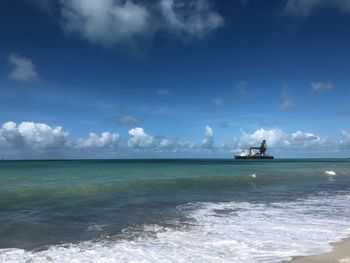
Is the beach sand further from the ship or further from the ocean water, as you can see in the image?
the ship

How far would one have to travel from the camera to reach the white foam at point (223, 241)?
30.8 ft

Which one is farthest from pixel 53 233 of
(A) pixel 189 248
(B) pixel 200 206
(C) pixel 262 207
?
(C) pixel 262 207

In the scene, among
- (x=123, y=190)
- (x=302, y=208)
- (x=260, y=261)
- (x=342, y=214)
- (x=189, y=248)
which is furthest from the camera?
(x=123, y=190)

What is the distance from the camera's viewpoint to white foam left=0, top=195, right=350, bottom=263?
9398mm

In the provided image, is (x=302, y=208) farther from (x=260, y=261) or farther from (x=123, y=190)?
(x=123, y=190)

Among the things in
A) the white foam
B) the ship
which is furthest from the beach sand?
the ship

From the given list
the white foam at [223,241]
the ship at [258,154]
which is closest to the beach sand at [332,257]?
the white foam at [223,241]

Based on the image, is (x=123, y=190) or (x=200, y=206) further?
(x=123, y=190)

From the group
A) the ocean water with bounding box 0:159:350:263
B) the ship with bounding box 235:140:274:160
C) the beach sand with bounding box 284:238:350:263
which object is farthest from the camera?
the ship with bounding box 235:140:274:160

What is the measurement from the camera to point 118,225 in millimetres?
13703

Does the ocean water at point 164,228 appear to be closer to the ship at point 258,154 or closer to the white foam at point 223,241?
the white foam at point 223,241

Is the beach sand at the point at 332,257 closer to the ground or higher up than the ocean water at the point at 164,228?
higher up

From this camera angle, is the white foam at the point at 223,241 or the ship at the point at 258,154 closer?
the white foam at the point at 223,241

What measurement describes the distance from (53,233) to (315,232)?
9142 mm
